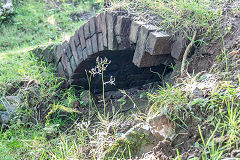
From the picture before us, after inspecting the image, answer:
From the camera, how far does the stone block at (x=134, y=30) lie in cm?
254

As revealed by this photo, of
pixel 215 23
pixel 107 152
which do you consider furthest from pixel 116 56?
pixel 107 152

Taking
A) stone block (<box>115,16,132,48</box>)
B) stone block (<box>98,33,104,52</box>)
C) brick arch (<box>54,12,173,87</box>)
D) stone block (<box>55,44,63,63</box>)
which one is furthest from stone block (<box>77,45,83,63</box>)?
stone block (<box>115,16,132,48</box>)

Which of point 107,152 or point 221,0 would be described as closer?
point 107,152

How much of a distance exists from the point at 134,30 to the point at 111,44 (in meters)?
0.46

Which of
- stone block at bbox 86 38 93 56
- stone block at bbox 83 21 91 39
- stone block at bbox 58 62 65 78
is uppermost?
stone block at bbox 83 21 91 39

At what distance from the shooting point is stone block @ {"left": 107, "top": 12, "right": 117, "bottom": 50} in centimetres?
288

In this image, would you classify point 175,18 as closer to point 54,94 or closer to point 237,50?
point 237,50

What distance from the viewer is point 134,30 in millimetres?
2613

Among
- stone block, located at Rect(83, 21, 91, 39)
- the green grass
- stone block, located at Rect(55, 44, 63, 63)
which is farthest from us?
the green grass

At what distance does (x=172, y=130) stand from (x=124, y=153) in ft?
1.43

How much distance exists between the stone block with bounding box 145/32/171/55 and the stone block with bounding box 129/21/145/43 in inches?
8.4

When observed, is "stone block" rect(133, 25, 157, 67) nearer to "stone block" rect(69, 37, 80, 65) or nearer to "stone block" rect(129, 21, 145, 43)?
"stone block" rect(129, 21, 145, 43)

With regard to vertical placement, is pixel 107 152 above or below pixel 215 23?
below

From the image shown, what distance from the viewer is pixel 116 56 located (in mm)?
3686
